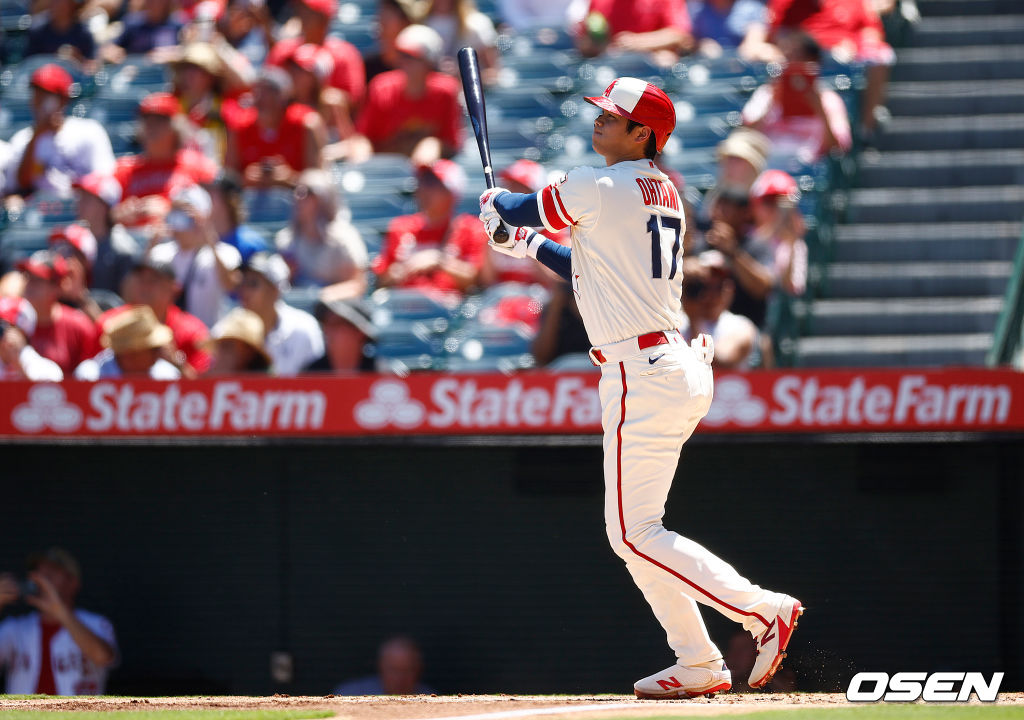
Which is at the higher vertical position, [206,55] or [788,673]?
[206,55]

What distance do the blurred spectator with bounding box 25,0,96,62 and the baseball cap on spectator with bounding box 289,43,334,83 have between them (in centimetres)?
240

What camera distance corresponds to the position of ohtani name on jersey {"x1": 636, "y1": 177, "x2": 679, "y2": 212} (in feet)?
14.3

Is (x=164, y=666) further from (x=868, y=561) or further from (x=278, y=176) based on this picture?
(x=278, y=176)

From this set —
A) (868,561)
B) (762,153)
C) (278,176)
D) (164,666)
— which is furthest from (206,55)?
(868,561)

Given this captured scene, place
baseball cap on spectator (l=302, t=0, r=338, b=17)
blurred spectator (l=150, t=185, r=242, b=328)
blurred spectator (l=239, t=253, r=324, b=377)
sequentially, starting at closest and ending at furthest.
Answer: blurred spectator (l=239, t=253, r=324, b=377), blurred spectator (l=150, t=185, r=242, b=328), baseball cap on spectator (l=302, t=0, r=338, b=17)

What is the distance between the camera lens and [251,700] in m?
5.08

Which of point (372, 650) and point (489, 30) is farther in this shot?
point (489, 30)

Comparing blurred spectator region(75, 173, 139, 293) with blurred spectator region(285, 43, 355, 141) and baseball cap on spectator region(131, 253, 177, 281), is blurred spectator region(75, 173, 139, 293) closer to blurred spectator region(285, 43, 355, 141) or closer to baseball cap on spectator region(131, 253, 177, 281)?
baseball cap on spectator region(131, 253, 177, 281)

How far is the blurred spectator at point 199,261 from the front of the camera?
317 inches

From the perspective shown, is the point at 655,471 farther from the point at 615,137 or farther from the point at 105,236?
the point at 105,236

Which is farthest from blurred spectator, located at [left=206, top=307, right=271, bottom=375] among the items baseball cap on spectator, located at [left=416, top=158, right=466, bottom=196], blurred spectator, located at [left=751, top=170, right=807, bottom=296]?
blurred spectator, located at [left=751, top=170, right=807, bottom=296]

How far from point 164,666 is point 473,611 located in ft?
4.53

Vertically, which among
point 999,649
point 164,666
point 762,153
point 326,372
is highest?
point 762,153

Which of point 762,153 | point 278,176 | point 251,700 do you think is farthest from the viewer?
point 278,176
